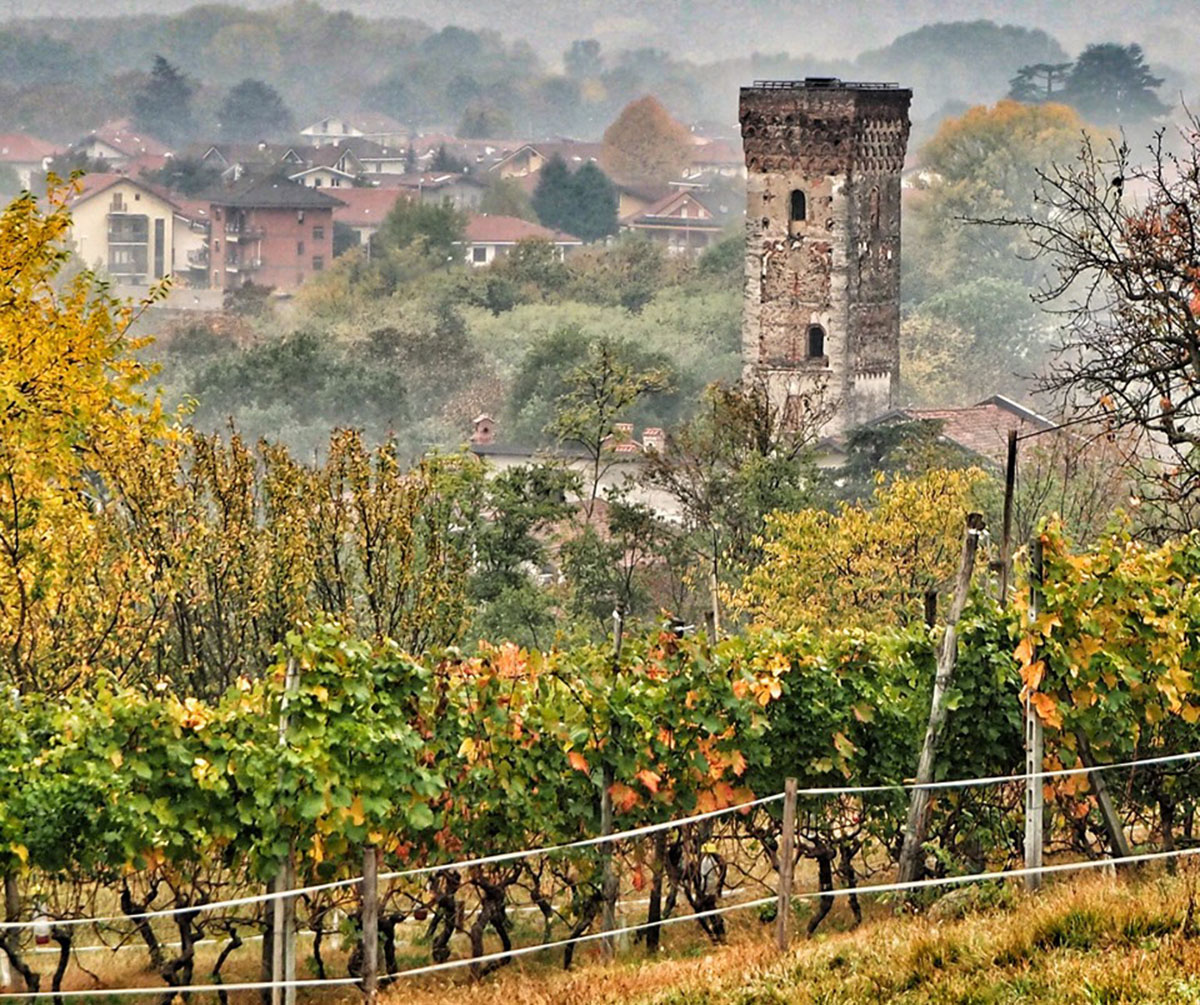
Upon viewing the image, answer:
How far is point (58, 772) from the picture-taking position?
12898 mm

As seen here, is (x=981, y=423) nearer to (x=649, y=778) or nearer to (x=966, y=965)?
(x=649, y=778)

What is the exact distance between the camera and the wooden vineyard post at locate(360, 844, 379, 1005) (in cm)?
1188

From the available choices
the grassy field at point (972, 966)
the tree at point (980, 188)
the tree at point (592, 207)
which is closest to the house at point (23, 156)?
the tree at point (592, 207)

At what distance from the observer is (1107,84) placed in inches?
6880

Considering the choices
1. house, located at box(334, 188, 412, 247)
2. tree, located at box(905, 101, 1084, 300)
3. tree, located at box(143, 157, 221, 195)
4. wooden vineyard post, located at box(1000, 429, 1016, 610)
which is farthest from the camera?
tree, located at box(143, 157, 221, 195)

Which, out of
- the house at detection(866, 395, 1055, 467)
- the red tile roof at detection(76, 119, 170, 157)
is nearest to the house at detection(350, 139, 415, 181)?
the red tile roof at detection(76, 119, 170, 157)

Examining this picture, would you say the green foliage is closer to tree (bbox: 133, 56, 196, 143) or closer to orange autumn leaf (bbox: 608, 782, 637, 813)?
tree (bbox: 133, 56, 196, 143)

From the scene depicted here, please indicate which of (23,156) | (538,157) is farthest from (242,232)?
(538,157)

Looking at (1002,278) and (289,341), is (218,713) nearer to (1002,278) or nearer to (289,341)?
(289,341)

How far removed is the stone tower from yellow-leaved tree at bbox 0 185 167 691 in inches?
1684

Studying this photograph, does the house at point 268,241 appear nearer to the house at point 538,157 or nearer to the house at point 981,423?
the house at point 538,157

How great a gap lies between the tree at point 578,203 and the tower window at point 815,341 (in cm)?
9010

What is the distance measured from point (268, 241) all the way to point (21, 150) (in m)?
39.6

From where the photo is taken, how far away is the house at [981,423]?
200ft
